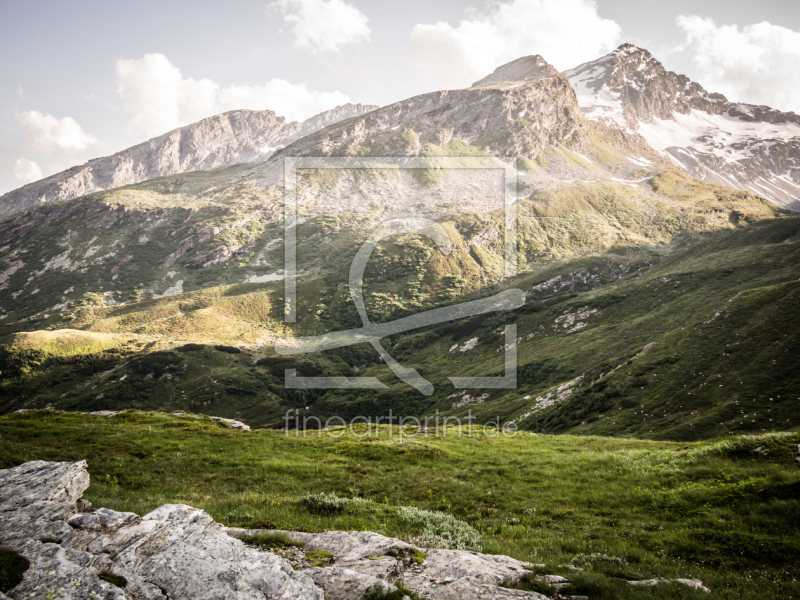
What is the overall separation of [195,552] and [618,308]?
14945 cm

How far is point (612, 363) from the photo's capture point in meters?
80.9

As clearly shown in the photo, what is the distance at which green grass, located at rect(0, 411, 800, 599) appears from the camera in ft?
42.4

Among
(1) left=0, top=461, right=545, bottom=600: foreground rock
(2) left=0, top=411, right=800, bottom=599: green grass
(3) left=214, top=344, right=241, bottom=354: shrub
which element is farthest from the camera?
(3) left=214, top=344, right=241, bottom=354: shrub

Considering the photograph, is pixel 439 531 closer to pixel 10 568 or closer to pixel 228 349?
pixel 10 568

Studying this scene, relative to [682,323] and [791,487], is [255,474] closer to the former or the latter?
[791,487]

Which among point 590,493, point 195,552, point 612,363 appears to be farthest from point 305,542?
point 612,363

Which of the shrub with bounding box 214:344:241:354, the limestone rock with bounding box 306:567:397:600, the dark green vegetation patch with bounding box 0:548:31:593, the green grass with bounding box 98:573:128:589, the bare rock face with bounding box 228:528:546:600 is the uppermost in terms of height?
the dark green vegetation patch with bounding box 0:548:31:593

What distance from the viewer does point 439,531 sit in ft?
52.0

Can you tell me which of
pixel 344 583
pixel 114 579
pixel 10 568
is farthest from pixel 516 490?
pixel 10 568

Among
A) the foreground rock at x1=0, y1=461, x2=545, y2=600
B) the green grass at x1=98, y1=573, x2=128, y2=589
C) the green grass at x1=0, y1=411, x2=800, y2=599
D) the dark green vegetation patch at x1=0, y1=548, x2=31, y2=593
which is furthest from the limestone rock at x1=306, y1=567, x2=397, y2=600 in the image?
the dark green vegetation patch at x1=0, y1=548, x2=31, y2=593

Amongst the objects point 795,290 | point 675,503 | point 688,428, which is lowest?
point 688,428

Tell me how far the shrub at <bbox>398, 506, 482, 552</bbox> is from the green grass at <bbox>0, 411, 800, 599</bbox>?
261 millimetres

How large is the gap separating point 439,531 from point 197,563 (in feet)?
30.7

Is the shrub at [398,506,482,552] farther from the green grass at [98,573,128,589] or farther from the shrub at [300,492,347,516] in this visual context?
the green grass at [98,573,128,589]
